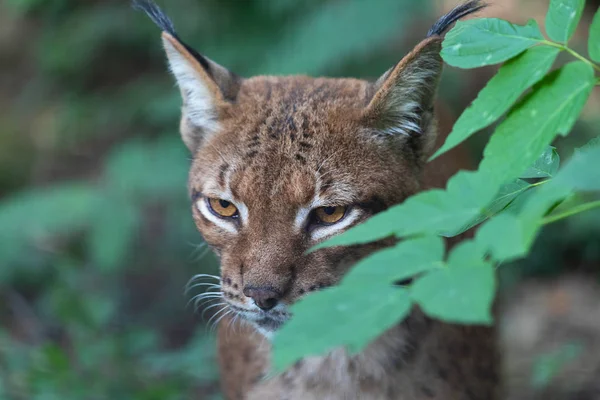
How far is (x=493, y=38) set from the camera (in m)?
2.60

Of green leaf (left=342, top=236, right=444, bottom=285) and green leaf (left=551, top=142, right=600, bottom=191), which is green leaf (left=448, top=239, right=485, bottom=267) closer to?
green leaf (left=342, top=236, right=444, bottom=285)

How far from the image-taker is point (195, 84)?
428cm

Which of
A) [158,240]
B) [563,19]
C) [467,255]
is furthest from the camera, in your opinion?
[158,240]

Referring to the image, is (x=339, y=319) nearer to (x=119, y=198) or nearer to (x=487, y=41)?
(x=487, y=41)

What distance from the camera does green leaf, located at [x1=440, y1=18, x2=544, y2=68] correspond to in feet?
8.28

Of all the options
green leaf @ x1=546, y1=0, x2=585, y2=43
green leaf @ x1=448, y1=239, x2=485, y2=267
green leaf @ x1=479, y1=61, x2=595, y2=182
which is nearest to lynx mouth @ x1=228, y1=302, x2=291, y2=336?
green leaf @ x1=479, y1=61, x2=595, y2=182

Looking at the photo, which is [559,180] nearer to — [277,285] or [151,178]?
[277,285]

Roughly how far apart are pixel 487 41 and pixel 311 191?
4.23 feet

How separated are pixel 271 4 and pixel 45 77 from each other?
15.1ft

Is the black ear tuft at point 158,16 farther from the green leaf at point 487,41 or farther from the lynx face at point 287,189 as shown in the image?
the green leaf at point 487,41

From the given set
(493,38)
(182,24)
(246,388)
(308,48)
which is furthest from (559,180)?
(182,24)

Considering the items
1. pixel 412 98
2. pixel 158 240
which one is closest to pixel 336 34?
pixel 412 98

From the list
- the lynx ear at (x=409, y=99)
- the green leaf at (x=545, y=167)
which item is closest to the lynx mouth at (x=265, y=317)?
the lynx ear at (x=409, y=99)

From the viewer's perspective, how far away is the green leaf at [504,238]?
1.96 metres
